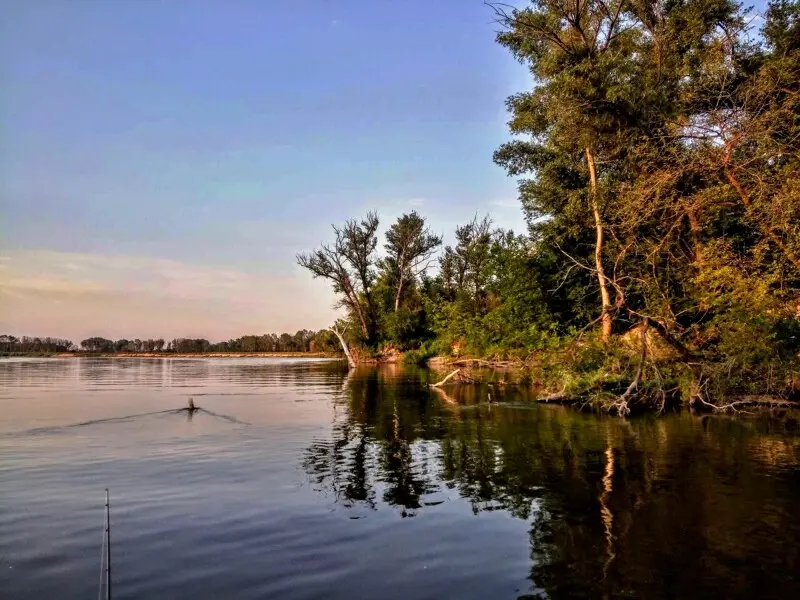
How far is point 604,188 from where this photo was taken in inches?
1046

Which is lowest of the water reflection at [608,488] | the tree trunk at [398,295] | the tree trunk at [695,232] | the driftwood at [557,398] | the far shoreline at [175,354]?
the water reflection at [608,488]

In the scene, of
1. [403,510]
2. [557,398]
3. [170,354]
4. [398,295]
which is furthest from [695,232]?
[170,354]

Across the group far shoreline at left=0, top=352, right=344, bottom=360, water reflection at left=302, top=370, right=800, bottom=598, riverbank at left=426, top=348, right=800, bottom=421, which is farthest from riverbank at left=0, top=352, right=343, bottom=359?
water reflection at left=302, top=370, right=800, bottom=598

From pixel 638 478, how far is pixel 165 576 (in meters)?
8.23

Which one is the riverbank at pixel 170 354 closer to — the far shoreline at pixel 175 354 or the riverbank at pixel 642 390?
the far shoreline at pixel 175 354

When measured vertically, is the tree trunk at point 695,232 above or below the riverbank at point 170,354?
above

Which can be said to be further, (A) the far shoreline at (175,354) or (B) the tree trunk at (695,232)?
(A) the far shoreline at (175,354)

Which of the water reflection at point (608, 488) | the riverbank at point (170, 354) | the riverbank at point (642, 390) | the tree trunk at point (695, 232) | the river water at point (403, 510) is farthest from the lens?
the riverbank at point (170, 354)

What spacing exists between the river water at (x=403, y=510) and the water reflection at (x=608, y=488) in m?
0.04

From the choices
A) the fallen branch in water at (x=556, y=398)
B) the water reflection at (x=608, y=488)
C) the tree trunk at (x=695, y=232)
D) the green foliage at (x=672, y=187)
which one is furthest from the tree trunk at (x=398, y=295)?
the water reflection at (x=608, y=488)

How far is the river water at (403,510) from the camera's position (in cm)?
619

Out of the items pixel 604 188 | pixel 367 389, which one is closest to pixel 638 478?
pixel 604 188

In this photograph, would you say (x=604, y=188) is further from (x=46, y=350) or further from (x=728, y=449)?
(x=46, y=350)

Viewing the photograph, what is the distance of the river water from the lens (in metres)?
6.19
